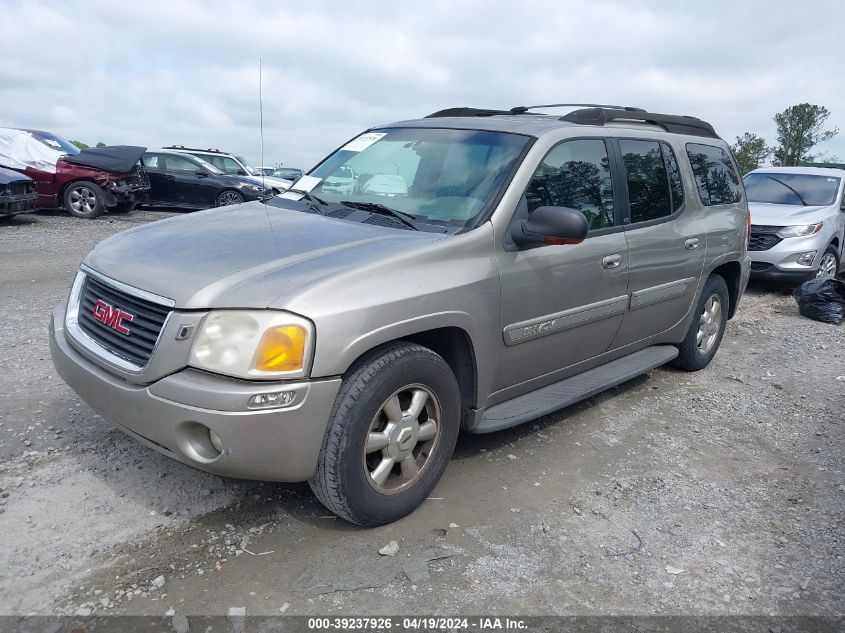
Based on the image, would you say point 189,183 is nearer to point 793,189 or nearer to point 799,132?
point 793,189

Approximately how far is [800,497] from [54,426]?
4.03 metres

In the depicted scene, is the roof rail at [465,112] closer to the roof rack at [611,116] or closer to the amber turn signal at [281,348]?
the roof rack at [611,116]

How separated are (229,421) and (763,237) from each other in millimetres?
8434

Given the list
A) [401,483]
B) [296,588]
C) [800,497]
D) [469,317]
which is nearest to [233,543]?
[296,588]

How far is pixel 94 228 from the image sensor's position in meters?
12.7

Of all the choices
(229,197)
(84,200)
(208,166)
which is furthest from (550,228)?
(208,166)

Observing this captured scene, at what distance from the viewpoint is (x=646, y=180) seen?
446cm

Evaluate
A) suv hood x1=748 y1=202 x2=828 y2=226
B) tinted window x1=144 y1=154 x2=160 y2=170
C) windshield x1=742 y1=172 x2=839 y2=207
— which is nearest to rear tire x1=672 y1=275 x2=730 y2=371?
suv hood x1=748 y1=202 x2=828 y2=226

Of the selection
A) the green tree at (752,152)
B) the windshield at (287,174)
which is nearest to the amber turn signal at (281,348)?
the windshield at (287,174)

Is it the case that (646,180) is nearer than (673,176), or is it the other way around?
(646,180)

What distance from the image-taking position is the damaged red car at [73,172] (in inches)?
541

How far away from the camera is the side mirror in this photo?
3.24 metres

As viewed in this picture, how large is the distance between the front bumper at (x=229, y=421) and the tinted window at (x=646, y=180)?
8.28 ft

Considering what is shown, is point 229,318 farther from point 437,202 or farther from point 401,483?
→ point 437,202
